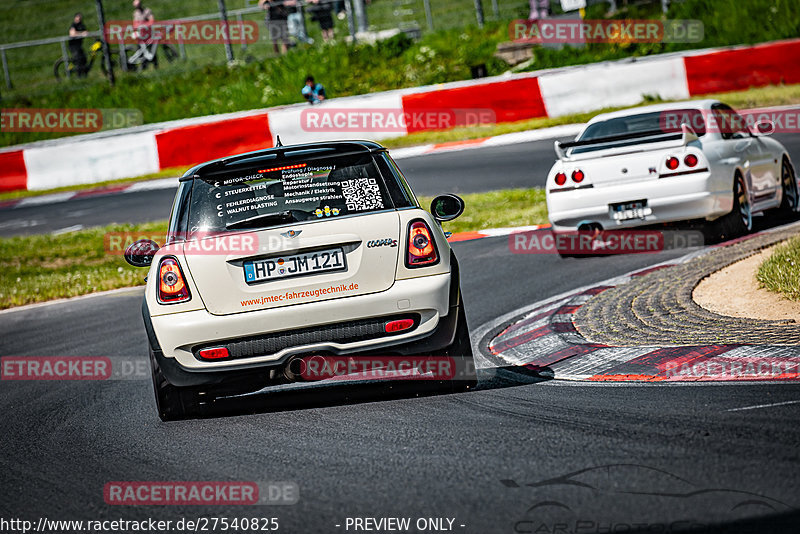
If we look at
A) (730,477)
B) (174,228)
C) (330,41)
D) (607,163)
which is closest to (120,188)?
(330,41)

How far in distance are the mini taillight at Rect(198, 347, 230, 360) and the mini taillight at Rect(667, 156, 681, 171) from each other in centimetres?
634

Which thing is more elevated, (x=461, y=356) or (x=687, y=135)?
(x=687, y=135)

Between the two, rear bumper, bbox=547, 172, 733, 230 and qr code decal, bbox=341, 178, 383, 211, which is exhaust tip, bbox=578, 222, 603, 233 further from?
qr code decal, bbox=341, 178, 383, 211

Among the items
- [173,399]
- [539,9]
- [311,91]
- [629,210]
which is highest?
[539,9]

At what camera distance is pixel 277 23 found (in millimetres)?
26891

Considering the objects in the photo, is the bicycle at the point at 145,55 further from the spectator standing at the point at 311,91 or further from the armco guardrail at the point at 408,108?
the spectator standing at the point at 311,91

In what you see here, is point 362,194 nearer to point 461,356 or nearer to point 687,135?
point 461,356

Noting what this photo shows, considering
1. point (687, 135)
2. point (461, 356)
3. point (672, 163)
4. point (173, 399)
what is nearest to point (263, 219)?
point (173, 399)

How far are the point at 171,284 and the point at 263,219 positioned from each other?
0.62 meters

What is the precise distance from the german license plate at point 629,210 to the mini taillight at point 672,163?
1.39 ft

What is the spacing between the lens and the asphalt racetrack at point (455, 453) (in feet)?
13.5

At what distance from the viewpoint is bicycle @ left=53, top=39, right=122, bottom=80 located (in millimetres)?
27125

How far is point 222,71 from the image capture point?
27.7 meters

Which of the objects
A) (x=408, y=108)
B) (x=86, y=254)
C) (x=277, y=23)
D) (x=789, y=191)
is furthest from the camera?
(x=277, y=23)
